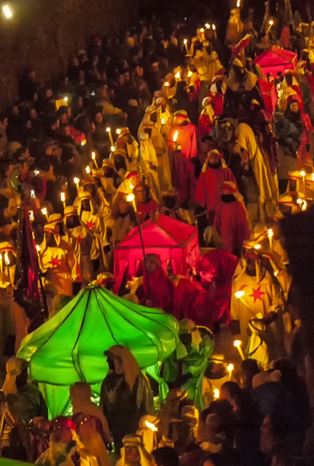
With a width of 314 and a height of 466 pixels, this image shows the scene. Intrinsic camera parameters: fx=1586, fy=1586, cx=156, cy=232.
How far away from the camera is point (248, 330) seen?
13.6 meters

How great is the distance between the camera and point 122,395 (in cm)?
1189

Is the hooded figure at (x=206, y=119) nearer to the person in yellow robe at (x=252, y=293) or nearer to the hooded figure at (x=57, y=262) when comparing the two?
the hooded figure at (x=57, y=262)

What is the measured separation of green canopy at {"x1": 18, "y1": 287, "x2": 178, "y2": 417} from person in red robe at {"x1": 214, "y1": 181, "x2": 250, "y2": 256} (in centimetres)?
378

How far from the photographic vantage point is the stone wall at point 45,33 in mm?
25625

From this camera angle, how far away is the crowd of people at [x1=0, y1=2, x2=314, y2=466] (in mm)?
10805

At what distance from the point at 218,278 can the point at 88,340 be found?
122 inches

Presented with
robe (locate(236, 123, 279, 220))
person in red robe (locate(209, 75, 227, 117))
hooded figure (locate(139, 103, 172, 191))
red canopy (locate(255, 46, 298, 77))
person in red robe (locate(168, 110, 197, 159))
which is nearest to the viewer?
robe (locate(236, 123, 279, 220))

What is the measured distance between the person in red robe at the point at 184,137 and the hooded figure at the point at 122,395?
7.91 meters

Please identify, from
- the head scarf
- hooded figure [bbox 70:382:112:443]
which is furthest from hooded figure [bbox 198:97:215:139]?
hooded figure [bbox 70:382:112:443]

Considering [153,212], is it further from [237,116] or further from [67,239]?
[237,116]

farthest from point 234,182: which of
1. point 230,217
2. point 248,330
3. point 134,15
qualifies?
point 134,15

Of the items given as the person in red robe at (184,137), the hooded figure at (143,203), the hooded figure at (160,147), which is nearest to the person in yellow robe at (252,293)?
the hooded figure at (143,203)

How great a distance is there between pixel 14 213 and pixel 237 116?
3.47 m

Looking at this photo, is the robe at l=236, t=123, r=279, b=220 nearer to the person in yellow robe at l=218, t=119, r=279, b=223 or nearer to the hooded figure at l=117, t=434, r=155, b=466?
Answer: the person in yellow robe at l=218, t=119, r=279, b=223
